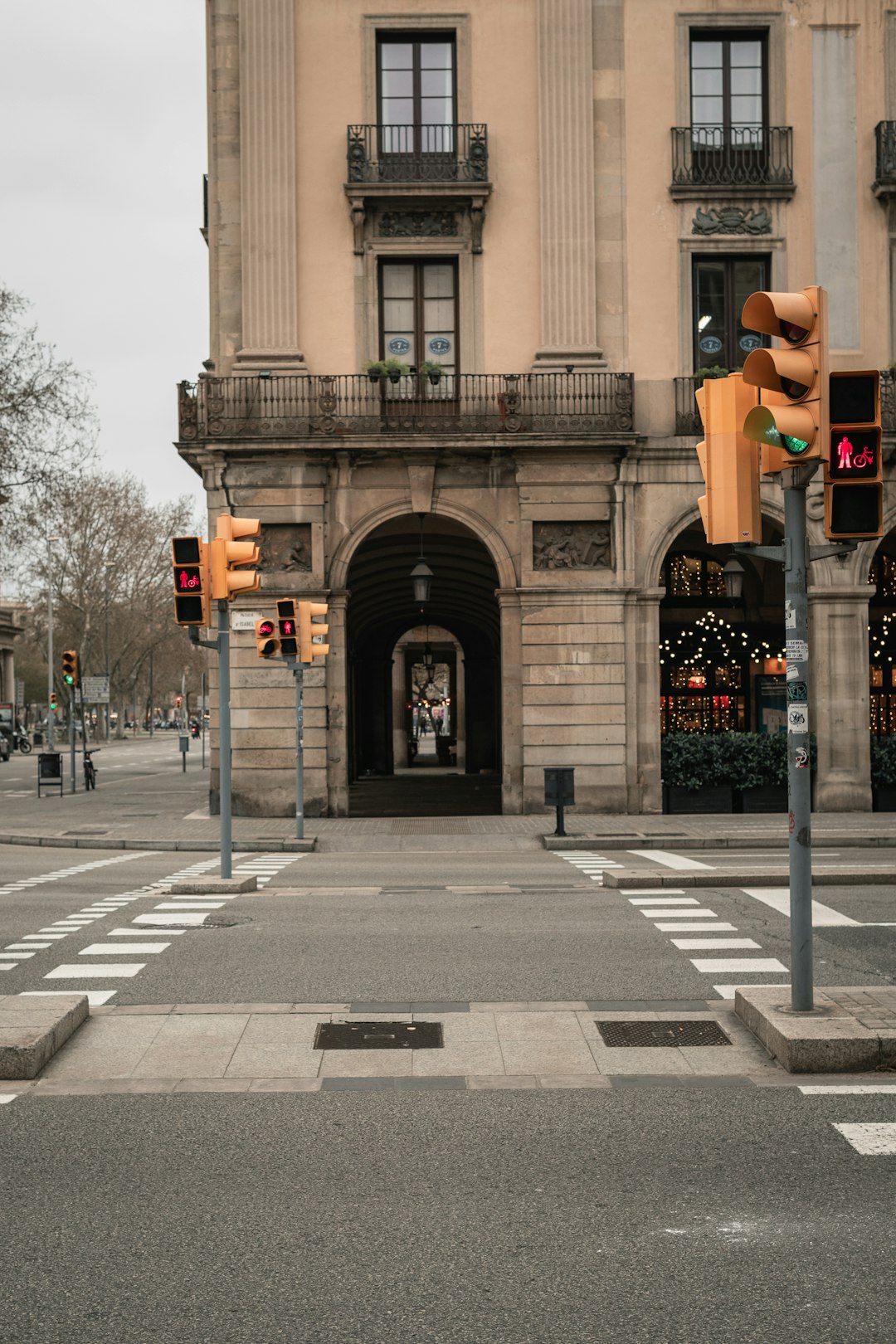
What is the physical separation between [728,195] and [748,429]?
68.6ft

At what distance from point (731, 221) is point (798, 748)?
69.0ft

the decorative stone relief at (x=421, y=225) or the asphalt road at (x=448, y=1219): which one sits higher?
the decorative stone relief at (x=421, y=225)

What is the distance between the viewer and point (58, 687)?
93.0 meters

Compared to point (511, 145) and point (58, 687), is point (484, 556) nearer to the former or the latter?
point (511, 145)

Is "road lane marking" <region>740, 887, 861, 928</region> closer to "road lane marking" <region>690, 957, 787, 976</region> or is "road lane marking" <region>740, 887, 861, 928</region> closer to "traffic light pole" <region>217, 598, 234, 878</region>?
"road lane marking" <region>690, 957, 787, 976</region>

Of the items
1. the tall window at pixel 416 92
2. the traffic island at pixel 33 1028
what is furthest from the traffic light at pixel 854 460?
the tall window at pixel 416 92

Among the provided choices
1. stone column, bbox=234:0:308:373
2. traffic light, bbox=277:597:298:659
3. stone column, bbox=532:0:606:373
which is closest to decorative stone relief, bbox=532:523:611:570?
stone column, bbox=532:0:606:373

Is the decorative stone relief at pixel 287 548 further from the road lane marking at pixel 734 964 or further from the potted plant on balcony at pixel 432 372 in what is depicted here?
the road lane marking at pixel 734 964

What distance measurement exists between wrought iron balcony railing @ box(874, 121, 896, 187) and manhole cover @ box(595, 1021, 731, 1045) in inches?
868

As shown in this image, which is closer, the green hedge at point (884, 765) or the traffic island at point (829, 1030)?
the traffic island at point (829, 1030)

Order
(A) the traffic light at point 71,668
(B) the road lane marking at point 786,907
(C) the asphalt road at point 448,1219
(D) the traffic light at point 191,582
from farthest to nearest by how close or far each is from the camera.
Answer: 1. (A) the traffic light at point 71,668
2. (D) the traffic light at point 191,582
3. (B) the road lane marking at point 786,907
4. (C) the asphalt road at point 448,1219

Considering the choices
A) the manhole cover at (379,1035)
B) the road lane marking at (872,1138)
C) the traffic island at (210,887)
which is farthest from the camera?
the traffic island at (210,887)

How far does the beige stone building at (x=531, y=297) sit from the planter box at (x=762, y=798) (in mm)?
857

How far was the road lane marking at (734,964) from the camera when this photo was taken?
10.2 m
